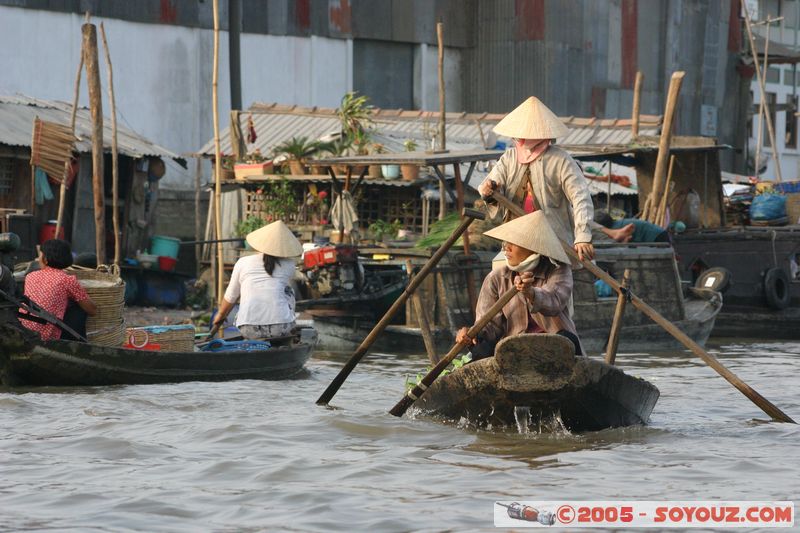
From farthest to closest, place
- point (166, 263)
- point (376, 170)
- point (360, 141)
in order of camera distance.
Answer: point (166, 263), point (360, 141), point (376, 170)

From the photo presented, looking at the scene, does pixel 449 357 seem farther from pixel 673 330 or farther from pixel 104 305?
pixel 104 305

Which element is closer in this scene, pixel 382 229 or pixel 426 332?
pixel 426 332

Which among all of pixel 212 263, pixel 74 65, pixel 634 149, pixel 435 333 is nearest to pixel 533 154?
pixel 435 333

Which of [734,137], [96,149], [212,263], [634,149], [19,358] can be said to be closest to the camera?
[19,358]

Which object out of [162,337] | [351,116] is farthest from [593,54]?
[162,337]

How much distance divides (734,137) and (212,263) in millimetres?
17746

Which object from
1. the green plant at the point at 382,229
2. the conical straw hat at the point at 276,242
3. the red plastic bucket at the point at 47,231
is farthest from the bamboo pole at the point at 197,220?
the conical straw hat at the point at 276,242

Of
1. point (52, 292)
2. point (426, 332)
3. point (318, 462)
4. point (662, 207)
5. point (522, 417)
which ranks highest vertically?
point (662, 207)

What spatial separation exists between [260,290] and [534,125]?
3991mm

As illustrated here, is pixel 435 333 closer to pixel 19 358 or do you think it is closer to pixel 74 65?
pixel 19 358

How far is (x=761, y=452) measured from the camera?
820cm

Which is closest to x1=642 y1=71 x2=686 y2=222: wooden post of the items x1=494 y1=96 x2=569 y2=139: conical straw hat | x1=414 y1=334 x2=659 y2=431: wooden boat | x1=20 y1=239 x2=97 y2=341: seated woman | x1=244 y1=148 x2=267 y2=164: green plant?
x1=244 y1=148 x2=267 y2=164: green plant

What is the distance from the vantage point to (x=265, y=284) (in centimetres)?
1160

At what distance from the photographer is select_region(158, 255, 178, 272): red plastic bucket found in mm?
18969
